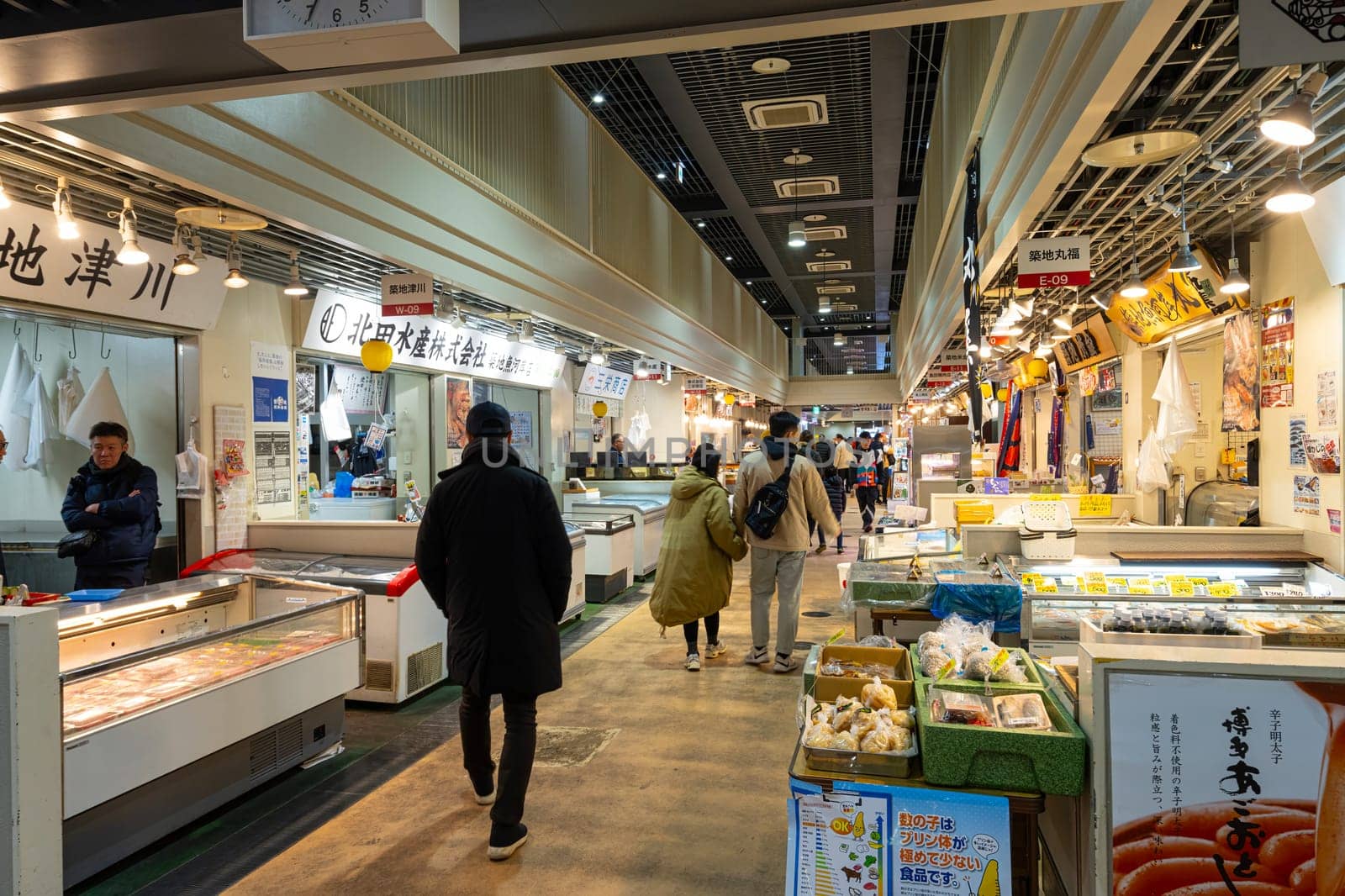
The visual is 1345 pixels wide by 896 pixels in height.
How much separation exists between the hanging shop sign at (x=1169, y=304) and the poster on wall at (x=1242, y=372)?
0.20 m

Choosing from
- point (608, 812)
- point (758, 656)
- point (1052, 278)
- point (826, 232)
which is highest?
point (826, 232)

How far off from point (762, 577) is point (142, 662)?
3.95m

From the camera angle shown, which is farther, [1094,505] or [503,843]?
[1094,505]

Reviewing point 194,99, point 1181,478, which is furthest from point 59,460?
point 1181,478

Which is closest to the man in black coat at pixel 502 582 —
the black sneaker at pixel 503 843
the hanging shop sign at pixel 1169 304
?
the black sneaker at pixel 503 843

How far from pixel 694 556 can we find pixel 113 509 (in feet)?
12.3

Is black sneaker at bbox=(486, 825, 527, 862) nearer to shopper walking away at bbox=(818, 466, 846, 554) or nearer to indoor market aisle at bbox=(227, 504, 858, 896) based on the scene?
indoor market aisle at bbox=(227, 504, 858, 896)

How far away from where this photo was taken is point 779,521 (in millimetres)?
5965

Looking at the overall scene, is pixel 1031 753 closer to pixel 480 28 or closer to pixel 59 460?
pixel 480 28

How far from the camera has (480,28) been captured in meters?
2.47

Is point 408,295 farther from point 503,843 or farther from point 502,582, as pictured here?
point 503,843

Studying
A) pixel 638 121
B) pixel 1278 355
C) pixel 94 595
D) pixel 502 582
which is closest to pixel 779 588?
pixel 502 582

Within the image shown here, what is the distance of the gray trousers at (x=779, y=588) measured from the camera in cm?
606

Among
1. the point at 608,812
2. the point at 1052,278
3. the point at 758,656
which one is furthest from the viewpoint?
the point at 758,656
